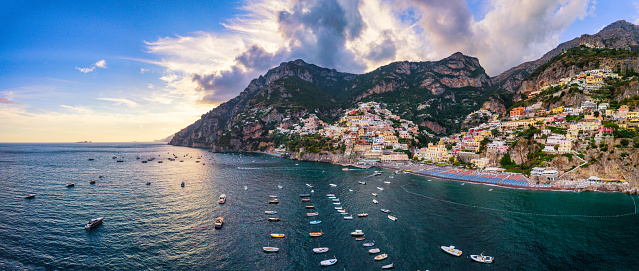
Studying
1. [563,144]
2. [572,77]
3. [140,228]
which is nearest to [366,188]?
[140,228]

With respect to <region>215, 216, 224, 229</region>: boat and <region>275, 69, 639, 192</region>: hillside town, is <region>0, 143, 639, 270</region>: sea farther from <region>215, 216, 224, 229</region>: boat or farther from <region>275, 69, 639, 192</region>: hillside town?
<region>275, 69, 639, 192</region>: hillside town

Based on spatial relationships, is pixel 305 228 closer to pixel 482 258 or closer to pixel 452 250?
pixel 452 250

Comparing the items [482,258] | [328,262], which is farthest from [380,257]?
[482,258]

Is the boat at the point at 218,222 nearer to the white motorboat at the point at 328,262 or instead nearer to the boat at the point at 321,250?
the boat at the point at 321,250

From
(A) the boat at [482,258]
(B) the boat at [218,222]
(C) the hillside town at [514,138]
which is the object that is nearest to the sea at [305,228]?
(A) the boat at [482,258]

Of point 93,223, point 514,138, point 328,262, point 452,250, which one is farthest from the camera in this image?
point 514,138

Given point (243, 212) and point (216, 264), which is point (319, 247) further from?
point (243, 212)
